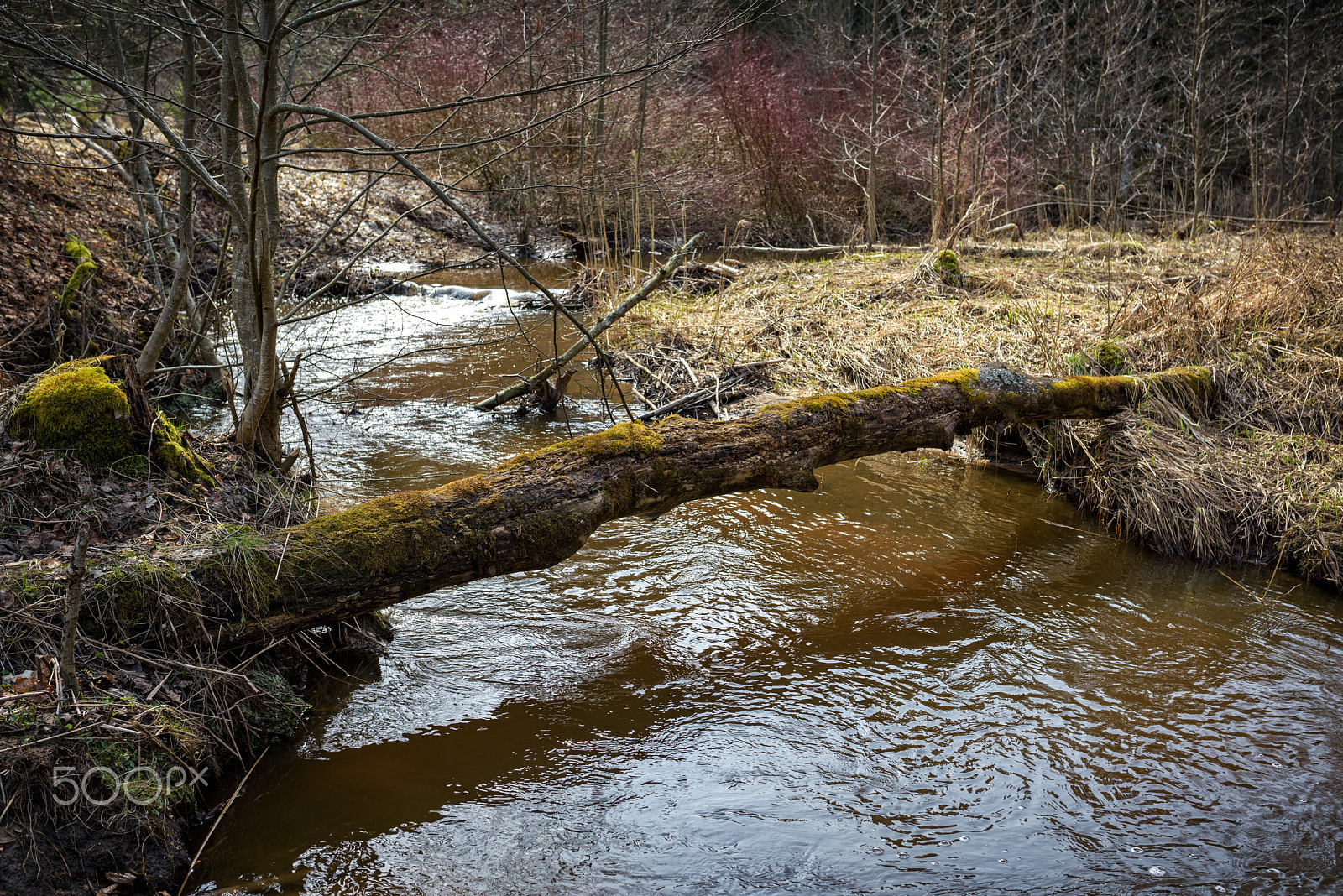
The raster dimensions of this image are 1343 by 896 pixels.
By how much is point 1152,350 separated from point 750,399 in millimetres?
3336

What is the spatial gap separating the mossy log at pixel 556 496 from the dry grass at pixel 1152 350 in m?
1.50

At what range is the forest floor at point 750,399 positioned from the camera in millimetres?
2428

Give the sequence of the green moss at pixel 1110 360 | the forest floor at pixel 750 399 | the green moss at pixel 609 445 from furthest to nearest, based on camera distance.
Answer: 1. the green moss at pixel 1110 360
2. the green moss at pixel 609 445
3. the forest floor at pixel 750 399

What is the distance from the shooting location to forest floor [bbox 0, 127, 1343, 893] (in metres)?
2.43

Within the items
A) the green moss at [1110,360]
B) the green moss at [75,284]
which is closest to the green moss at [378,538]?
the green moss at [75,284]

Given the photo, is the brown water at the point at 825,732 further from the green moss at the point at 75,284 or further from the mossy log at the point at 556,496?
the green moss at the point at 75,284

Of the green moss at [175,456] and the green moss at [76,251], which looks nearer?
the green moss at [175,456]

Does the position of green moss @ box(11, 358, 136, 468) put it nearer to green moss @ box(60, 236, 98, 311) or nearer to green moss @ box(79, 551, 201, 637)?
green moss @ box(79, 551, 201, 637)

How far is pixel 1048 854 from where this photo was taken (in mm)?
2811

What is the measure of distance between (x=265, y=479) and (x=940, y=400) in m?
3.81

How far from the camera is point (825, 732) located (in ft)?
11.3

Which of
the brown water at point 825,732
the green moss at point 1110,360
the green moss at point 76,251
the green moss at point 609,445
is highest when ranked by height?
the green moss at point 76,251

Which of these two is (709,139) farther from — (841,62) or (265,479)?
(265,479)

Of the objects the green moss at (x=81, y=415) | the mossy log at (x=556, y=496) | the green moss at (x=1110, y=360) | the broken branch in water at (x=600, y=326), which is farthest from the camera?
the green moss at (x=1110, y=360)
